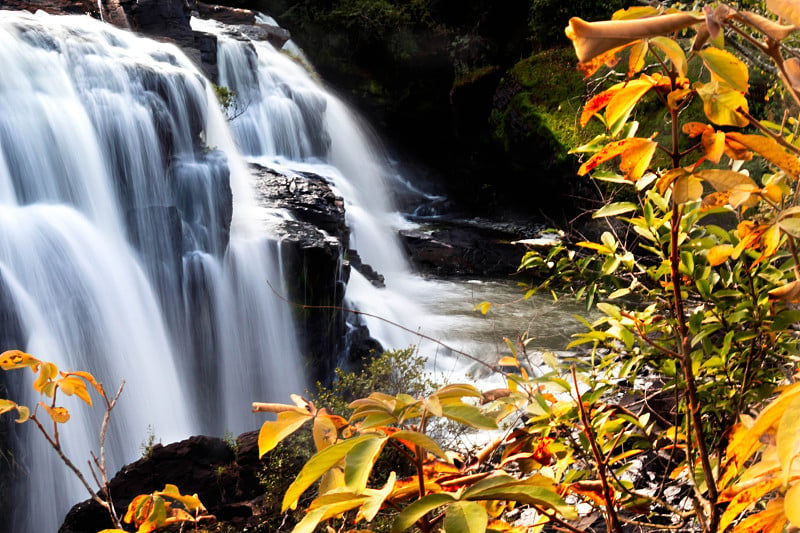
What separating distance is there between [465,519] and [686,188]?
0.44m

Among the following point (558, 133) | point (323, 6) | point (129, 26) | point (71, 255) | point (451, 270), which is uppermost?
point (323, 6)

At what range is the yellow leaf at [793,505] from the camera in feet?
1.27

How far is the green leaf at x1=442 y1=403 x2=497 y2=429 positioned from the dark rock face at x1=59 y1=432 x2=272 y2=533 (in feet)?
10.6

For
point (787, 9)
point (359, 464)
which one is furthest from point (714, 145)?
point (359, 464)

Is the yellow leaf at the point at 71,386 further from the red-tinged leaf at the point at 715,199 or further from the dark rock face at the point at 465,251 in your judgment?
the dark rock face at the point at 465,251

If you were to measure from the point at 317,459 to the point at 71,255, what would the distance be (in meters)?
5.43

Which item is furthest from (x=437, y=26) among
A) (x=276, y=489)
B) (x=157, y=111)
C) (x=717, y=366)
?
(x=717, y=366)

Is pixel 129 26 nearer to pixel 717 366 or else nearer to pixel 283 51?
pixel 283 51

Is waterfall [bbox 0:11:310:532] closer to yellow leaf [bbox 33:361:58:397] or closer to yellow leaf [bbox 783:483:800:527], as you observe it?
yellow leaf [bbox 33:361:58:397]

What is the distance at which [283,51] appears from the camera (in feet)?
45.6

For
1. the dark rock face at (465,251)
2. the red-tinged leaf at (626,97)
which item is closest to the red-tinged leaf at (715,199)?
the red-tinged leaf at (626,97)

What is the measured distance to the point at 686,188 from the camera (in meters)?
0.71

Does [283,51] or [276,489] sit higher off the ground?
[283,51]

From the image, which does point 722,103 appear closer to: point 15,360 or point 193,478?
point 15,360
